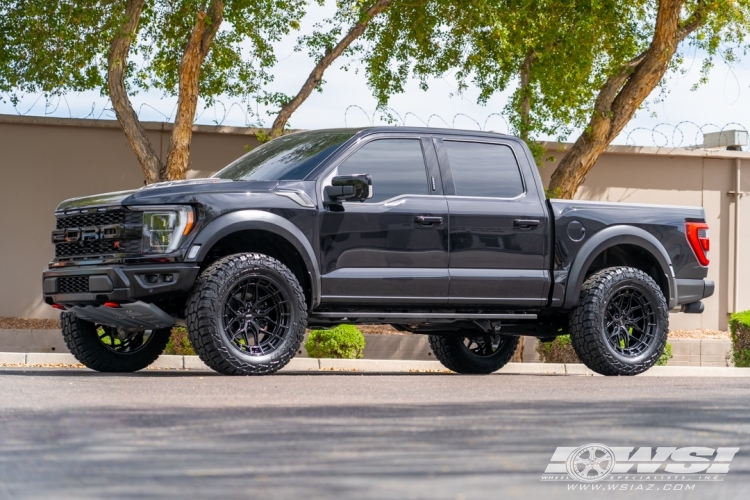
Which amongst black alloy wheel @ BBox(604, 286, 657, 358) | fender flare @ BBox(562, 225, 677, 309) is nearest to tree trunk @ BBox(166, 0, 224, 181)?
fender flare @ BBox(562, 225, 677, 309)

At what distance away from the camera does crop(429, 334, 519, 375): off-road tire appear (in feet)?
37.2

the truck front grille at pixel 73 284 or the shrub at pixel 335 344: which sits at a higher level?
the truck front grille at pixel 73 284

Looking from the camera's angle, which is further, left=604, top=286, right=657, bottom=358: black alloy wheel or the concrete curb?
the concrete curb

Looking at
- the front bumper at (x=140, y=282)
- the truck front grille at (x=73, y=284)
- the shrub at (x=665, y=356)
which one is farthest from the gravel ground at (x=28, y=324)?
the front bumper at (x=140, y=282)

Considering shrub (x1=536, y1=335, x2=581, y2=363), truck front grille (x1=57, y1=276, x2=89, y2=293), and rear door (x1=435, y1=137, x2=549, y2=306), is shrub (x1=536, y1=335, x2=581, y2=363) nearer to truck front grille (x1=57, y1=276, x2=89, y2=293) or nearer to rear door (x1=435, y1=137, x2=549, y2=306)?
rear door (x1=435, y1=137, x2=549, y2=306)

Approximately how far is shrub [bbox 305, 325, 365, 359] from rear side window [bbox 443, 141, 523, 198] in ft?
17.3

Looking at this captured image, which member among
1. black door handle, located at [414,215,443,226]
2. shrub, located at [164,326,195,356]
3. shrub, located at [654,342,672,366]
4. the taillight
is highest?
black door handle, located at [414,215,443,226]

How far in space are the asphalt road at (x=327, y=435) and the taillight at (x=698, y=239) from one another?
277cm

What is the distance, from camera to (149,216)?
27.3ft

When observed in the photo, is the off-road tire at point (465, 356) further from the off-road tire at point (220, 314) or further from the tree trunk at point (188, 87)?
the tree trunk at point (188, 87)

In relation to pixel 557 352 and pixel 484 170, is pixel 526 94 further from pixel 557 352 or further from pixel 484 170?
pixel 484 170

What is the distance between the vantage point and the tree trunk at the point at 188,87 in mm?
16156

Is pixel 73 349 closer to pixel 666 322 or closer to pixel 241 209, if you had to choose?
pixel 241 209

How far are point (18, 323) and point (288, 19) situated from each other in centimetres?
633
